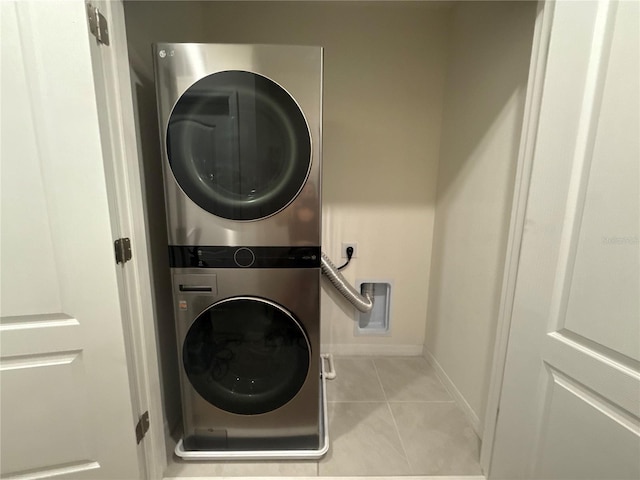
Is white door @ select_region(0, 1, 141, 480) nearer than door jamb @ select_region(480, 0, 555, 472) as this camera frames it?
Yes

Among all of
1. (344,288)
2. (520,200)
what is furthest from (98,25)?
(344,288)

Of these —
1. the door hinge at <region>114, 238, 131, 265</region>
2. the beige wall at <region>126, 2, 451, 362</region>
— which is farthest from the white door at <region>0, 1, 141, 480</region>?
the beige wall at <region>126, 2, 451, 362</region>

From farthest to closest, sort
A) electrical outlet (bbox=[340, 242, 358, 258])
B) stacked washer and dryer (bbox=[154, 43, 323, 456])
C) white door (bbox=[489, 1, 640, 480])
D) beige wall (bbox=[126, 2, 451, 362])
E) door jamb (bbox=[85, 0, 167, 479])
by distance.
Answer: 1. electrical outlet (bbox=[340, 242, 358, 258])
2. beige wall (bbox=[126, 2, 451, 362])
3. stacked washer and dryer (bbox=[154, 43, 323, 456])
4. door jamb (bbox=[85, 0, 167, 479])
5. white door (bbox=[489, 1, 640, 480])

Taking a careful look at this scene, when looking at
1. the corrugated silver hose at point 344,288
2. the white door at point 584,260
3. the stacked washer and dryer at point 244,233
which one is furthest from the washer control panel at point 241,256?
→ the white door at point 584,260

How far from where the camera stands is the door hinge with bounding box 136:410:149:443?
1188mm

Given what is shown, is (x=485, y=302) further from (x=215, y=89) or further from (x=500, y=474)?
(x=215, y=89)

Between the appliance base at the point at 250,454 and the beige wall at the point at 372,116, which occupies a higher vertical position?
the beige wall at the point at 372,116

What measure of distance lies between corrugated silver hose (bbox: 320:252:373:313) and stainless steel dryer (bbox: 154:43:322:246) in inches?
26.2

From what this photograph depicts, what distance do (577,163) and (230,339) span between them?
4.65ft

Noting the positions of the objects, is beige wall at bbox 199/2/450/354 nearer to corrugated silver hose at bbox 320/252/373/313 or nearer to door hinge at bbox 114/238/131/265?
corrugated silver hose at bbox 320/252/373/313

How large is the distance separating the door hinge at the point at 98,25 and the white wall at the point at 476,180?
1571mm

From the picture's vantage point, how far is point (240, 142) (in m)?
1.15

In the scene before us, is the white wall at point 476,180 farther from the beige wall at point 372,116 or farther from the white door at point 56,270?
the white door at point 56,270

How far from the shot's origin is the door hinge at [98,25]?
0.90 meters
